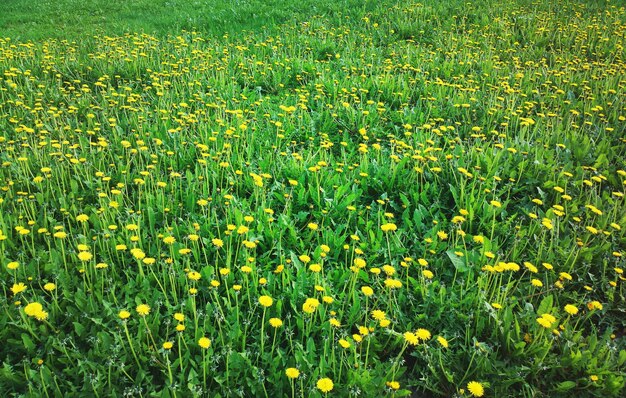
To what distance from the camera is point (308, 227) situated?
3.41 m

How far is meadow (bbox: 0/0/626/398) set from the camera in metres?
2.37

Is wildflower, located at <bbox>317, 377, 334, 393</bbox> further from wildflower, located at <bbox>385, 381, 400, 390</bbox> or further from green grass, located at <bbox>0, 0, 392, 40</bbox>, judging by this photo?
green grass, located at <bbox>0, 0, 392, 40</bbox>

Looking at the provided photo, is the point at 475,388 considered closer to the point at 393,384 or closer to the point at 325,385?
the point at 393,384

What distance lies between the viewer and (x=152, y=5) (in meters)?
11.0

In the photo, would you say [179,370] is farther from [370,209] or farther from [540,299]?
[540,299]

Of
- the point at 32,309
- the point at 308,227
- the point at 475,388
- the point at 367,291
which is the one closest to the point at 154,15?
the point at 308,227

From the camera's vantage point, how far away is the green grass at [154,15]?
28.2 feet

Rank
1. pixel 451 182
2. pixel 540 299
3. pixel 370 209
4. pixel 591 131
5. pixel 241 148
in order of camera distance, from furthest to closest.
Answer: pixel 591 131, pixel 241 148, pixel 451 182, pixel 370 209, pixel 540 299

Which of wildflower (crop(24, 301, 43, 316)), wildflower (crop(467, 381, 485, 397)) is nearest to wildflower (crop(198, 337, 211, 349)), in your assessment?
wildflower (crop(24, 301, 43, 316))

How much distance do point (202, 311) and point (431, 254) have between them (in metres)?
1.62

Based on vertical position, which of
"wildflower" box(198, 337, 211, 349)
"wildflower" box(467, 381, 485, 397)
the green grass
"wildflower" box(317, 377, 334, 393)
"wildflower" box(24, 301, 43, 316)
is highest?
the green grass

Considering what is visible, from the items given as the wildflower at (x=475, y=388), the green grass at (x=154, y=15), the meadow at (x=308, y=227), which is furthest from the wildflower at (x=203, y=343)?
the green grass at (x=154, y=15)

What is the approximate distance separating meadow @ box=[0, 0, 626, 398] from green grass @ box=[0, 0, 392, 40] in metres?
2.04

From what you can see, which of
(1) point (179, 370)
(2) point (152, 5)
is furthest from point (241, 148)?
(2) point (152, 5)
